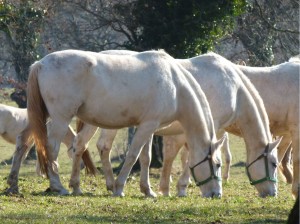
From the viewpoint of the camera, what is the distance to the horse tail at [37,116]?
13242 mm

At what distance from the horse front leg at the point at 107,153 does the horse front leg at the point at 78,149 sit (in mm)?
351

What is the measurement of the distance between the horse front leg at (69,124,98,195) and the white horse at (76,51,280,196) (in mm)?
1238

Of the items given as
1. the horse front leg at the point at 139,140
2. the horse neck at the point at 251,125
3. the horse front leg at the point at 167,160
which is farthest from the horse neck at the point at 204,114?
the horse front leg at the point at 167,160

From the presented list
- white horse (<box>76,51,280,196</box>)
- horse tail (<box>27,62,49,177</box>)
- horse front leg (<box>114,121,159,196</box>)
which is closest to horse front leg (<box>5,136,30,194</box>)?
horse tail (<box>27,62,49,177</box>)

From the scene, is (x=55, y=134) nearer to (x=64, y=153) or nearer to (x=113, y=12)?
(x=113, y=12)

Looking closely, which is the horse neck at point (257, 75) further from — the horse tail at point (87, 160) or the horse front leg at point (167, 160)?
the horse tail at point (87, 160)

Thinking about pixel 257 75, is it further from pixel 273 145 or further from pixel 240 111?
pixel 273 145

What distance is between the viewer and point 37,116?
1329cm

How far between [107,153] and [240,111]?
2.42 meters

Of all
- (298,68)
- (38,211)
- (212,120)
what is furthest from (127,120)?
(298,68)

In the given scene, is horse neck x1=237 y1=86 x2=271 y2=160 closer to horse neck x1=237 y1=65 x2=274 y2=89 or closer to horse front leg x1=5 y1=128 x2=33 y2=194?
horse neck x1=237 y1=65 x2=274 y2=89

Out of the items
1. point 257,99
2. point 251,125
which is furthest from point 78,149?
point 257,99

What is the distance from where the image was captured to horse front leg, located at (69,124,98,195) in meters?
14.9

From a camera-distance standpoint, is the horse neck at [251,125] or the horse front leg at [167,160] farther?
the horse front leg at [167,160]
